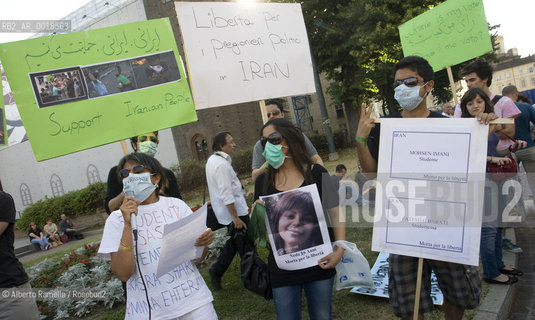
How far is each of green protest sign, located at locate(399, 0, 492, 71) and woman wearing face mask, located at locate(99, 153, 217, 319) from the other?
5.40 m

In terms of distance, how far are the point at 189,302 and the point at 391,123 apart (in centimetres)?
164

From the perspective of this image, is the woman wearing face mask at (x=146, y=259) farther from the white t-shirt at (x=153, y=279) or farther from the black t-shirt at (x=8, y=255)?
the black t-shirt at (x=8, y=255)

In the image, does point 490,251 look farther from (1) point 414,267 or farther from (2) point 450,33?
(2) point 450,33

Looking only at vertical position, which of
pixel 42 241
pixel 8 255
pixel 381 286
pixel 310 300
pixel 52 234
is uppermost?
pixel 8 255

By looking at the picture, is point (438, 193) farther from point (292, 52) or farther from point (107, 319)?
point (107, 319)

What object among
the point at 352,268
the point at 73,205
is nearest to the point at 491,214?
the point at 352,268

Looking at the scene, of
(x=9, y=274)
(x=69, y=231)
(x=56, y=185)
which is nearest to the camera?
(x=9, y=274)

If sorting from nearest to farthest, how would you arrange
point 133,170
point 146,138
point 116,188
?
point 133,170 < point 116,188 < point 146,138

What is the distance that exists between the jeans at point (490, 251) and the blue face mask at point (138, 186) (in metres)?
3.00

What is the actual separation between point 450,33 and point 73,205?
65.8 ft

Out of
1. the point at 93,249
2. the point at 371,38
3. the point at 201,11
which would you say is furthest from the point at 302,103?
the point at 201,11

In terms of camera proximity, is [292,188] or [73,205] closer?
[292,188]

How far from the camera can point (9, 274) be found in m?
2.74

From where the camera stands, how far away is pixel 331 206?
2486 mm
